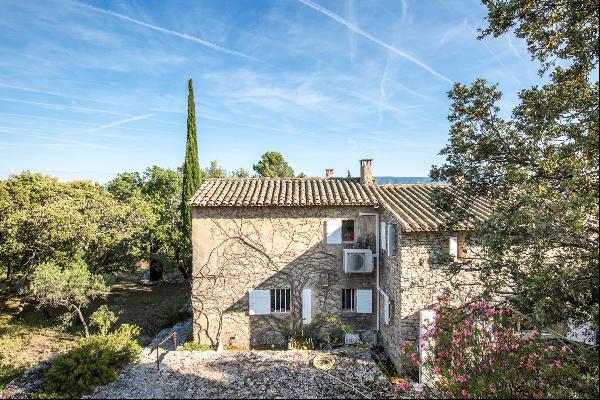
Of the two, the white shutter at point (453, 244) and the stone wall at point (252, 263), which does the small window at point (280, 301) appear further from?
the white shutter at point (453, 244)

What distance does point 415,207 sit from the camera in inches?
523

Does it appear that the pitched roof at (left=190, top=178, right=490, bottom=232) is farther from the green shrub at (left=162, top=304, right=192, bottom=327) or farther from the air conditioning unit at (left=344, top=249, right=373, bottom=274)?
the green shrub at (left=162, top=304, right=192, bottom=327)

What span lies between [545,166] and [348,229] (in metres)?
9.35

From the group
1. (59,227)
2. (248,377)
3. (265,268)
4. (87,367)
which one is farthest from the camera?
(59,227)

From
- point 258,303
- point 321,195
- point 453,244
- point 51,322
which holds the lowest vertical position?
point 51,322

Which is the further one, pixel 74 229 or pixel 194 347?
pixel 74 229

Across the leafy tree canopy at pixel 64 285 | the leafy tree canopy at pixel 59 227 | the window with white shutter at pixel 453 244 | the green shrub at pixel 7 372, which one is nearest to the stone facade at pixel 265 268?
the window with white shutter at pixel 453 244

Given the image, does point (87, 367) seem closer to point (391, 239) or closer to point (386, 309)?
point (386, 309)

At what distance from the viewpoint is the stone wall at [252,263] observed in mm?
14445

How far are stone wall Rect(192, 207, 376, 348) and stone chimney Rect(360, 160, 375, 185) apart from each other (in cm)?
267

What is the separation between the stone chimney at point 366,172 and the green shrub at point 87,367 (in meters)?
12.4

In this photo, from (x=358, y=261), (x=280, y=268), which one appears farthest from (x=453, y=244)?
(x=280, y=268)

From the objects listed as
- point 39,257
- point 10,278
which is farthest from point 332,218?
point 10,278

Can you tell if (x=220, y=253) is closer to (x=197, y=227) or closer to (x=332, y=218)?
(x=197, y=227)
